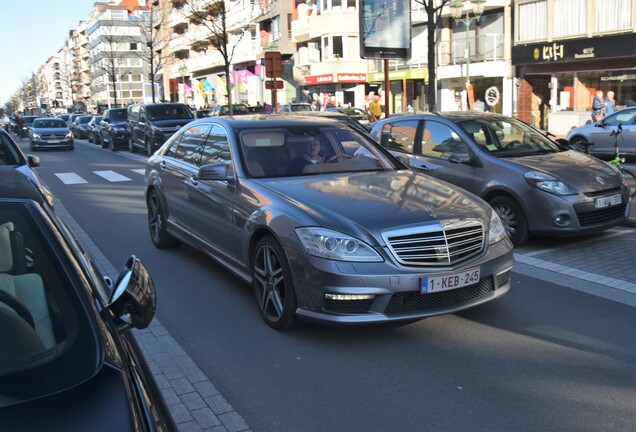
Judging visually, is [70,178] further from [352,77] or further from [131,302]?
[352,77]

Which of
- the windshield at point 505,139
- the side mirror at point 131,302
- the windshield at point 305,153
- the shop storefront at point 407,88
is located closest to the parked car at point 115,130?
the shop storefront at point 407,88

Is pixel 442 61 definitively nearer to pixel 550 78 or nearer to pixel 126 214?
pixel 550 78

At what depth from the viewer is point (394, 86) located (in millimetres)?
40031

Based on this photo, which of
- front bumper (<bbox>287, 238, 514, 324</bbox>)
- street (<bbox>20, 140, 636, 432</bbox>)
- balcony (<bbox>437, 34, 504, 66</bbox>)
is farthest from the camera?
balcony (<bbox>437, 34, 504, 66</bbox>)

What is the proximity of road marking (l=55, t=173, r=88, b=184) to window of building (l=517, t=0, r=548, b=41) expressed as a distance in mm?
21775

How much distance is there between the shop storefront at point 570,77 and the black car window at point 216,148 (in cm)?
2190

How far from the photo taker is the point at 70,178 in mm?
16906

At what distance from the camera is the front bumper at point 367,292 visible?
14.0ft

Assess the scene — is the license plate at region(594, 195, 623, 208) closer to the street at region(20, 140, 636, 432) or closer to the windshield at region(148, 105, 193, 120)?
the street at region(20, 140, 636, 432)

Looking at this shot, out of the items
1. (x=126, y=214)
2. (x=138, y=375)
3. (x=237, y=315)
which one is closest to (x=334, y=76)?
(x=126, y=214)

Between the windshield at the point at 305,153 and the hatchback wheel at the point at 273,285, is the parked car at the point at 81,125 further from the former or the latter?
the hatchback wheel at the point at 273,285

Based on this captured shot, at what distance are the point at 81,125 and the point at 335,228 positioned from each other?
1577 inches

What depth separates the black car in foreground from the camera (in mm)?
1770

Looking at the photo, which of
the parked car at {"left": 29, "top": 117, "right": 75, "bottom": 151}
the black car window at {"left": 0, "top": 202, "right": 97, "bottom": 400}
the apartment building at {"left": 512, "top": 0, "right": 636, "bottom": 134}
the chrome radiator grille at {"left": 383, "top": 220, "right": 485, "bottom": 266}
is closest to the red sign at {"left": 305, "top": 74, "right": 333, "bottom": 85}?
the apartment building at {"left": 512, "top": 0, "right": 636, "bottom": 134}
